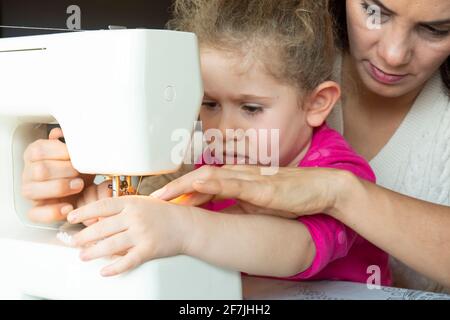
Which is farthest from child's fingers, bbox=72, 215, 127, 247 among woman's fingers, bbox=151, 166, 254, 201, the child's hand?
woman's fingers, bbox=151, 166, 254, 201

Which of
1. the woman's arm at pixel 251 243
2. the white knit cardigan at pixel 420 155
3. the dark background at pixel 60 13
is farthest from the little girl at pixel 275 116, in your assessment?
the dark background at pixel 60 13

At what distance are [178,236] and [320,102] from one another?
1.92ft

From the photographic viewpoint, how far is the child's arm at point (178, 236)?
83cm

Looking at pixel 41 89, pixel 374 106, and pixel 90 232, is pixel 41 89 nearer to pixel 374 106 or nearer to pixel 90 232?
pixel 90 232

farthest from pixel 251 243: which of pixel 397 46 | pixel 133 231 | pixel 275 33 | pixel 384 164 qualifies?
pixel 384 164

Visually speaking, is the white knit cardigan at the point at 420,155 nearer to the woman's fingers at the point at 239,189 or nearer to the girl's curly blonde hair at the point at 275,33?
the girl's curly blonde hair at the point at 275,33

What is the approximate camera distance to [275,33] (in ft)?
4.07

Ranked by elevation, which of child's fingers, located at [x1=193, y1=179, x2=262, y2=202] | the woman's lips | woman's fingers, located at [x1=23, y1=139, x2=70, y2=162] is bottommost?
child's fingers, located at [x1=193, y1=179, x2=262, y2=202]

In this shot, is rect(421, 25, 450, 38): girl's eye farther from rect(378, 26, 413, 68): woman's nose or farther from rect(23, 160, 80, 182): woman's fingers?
rect(23, 160, 80, 182): woman's fingers

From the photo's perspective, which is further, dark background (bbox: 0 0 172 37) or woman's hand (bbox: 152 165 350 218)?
dark background (bbox: 0 0 172 37)

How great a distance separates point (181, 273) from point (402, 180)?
2.82ft

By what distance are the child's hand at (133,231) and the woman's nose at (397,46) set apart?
2.11ft

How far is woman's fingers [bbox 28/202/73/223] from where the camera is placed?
3.44 feet

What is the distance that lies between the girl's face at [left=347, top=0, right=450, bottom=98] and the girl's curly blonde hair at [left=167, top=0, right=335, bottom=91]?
0.11 m
